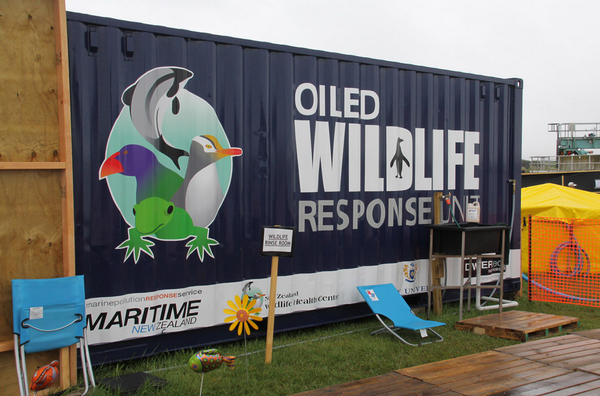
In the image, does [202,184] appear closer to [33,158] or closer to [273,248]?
[273,248]

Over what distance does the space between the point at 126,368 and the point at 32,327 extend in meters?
1.09

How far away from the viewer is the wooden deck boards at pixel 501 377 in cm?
341

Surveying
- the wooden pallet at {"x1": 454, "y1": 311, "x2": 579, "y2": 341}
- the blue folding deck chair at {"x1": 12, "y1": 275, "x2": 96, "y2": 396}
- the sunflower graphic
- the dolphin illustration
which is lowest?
the wooden pallet at {"x1": 454, "y1": 311, "x2": 579, "y2": 341}

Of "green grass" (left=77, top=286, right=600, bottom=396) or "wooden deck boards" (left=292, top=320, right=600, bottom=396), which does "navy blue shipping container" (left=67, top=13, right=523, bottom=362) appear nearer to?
"green grass" (left=77, top=286, right=600, bottom=396)

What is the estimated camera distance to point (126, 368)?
419 centimetres

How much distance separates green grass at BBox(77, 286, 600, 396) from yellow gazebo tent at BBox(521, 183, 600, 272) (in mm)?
3872

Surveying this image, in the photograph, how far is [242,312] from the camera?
15.0 feet

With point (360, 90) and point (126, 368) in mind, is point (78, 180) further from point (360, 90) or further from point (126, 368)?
point (360, 90)

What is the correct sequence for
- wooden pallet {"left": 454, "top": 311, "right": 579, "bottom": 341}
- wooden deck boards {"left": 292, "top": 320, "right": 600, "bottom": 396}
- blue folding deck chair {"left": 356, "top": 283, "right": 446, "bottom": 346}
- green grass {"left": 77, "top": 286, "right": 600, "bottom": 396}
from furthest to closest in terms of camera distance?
wooden pallet {"left": 454, "top": 311, "right": 579, "bottom": 341} → blue folding deck chair {"left": 356, "top": 283, "right": 446, "bottom": 346} → green grass {"left": 77, "top": 286, "right": 600, "bottom": 396} → wooden deck boards {"left": 292, "top": 320, "right": 600, "bottom": 396}

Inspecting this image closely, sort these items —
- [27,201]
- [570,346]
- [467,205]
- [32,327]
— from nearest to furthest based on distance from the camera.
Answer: [32,327], [27,201], [570,346], [467,205]

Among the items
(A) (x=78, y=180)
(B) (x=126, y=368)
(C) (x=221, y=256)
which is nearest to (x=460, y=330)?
(C) (x=221, y=256)

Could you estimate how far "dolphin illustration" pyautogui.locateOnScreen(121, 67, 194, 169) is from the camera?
4.21 m

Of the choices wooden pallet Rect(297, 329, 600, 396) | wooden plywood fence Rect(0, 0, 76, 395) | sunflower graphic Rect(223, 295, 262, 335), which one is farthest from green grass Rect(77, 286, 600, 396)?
wooden plywood fence Rect(0, 0, 76, 395)

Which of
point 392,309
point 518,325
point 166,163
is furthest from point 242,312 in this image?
point 518,325
